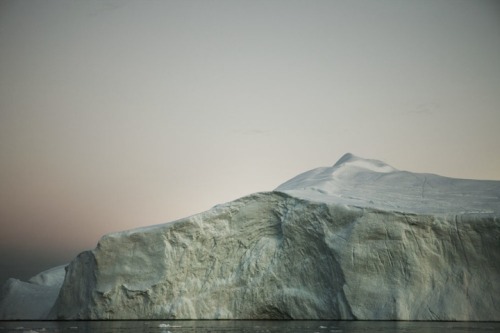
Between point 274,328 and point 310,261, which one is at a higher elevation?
point 310,261

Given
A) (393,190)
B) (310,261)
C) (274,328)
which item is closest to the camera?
(274,328)

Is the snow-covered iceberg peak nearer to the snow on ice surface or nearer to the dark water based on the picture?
the snow on ice surface

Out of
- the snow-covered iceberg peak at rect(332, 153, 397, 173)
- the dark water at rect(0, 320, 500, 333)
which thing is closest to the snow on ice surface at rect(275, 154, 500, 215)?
the snow-covered iceberg peak at rect(332, 153, 397, 173)

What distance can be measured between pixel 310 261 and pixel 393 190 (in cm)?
529

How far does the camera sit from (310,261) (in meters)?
23.8

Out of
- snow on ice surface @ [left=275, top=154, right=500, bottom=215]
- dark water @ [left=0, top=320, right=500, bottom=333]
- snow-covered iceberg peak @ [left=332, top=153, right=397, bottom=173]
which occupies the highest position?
snow-covered iceberg peak @ [left=332, top=153, right=397, bottom=173]

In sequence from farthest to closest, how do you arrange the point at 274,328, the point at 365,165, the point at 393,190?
the point at 365,165 → the point at 393,190 → the point at 274,328

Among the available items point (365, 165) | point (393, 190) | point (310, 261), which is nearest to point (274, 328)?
point (310, 261)

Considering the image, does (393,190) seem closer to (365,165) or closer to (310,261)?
(365,165)

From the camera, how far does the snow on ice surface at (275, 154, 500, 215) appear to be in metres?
23.9

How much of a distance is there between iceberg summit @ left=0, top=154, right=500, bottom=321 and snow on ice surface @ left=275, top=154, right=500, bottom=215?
78 millimetres

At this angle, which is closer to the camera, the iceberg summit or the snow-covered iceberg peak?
the iceberg summit

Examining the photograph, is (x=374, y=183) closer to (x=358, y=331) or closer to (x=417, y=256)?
(x=417, y=256)

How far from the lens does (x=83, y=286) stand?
24734mm
